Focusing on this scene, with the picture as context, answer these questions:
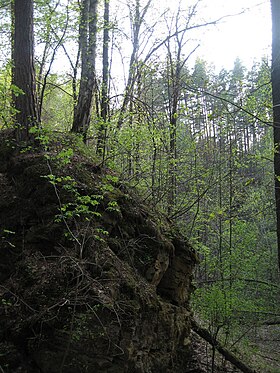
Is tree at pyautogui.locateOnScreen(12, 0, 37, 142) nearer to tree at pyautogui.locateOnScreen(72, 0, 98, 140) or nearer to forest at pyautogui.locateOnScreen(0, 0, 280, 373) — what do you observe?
forest at pyautogui.locateOnScreen(0, 0, 280, 373)

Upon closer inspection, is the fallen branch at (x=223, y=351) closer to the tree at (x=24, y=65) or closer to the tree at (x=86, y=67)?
the tree at (x=86, y=67)

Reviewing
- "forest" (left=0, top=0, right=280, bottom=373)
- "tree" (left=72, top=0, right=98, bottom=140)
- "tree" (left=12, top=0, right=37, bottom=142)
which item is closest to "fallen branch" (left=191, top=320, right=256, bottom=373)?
"forest" (left=0, top=0, right=280, bottom=373)

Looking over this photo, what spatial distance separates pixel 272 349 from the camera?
10430 millimetres

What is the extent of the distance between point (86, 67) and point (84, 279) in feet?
19.2

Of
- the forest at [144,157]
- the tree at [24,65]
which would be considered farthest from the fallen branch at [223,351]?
the tree at [24,65]

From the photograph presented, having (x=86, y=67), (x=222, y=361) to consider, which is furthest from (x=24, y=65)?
(x=222, y=361)

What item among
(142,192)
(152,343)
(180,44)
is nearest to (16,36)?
(142,192)

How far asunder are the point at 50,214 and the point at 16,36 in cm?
334

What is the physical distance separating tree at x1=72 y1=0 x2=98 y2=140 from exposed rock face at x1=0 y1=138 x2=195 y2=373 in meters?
2.17

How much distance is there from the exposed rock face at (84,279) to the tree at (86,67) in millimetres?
2172

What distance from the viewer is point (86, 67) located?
8297 mm

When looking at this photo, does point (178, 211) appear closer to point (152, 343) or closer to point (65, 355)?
point (152, 343)

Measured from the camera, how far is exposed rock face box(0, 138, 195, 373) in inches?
151

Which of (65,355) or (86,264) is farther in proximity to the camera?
(86,264)
